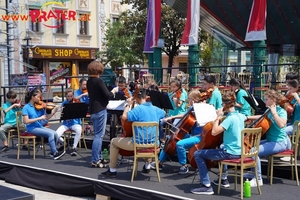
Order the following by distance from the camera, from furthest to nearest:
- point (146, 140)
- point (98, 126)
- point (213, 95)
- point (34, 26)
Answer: point (34, 26), point (213, 95), point (98, 126), point (146, 140)

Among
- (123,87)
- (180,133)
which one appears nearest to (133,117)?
(180,133)

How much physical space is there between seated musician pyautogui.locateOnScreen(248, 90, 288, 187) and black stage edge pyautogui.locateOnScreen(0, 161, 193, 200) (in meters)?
1.34

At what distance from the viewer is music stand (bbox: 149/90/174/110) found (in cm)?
698

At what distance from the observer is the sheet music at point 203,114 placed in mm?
5621

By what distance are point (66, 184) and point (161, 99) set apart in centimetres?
198

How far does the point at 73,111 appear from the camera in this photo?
7.53m

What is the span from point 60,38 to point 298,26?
1923 centimetres

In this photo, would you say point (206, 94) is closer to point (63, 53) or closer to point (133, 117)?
point (133, 117)

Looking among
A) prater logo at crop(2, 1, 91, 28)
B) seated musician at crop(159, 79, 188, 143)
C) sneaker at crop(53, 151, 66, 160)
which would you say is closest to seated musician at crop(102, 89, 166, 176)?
seated musician at crop(159, 79, 188, 143)

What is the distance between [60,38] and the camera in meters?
32.4

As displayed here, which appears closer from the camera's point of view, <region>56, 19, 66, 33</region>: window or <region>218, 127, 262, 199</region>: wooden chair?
<region>218, 127, 262, 199</region>: wooden chair

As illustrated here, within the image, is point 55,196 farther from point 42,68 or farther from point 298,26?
point 42,68

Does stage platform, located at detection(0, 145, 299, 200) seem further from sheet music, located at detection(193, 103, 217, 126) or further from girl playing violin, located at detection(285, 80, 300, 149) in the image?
sheet music, located at detection(193, 103, 217, 126)

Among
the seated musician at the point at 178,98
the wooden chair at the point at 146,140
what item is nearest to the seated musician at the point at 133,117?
the wooden chair at the point at 146,140
